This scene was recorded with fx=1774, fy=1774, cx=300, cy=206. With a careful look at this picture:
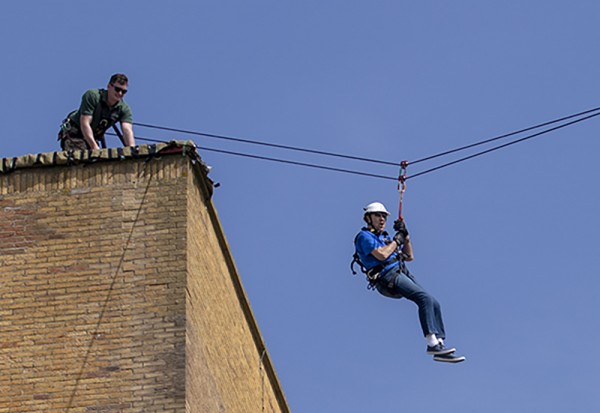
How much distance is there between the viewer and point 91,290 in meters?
19.2

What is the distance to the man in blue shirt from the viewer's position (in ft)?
69.7

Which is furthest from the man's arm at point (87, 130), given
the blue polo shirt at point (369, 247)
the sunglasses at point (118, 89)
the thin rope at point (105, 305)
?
the blue polo shirt at point (369, 247)

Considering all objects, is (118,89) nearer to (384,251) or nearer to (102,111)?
A: (102,111)

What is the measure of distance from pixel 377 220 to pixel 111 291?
12.9 feet

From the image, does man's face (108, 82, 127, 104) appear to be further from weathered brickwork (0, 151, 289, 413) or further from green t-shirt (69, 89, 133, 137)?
weathered brickwork (0, 151, 289, 413)

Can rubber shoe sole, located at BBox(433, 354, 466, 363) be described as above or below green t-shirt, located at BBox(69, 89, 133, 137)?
below

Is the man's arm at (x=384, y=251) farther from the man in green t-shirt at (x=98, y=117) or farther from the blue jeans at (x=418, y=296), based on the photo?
the man in green t-shirt at (x=98, y=117)

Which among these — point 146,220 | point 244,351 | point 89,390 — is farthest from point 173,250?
point 244,351

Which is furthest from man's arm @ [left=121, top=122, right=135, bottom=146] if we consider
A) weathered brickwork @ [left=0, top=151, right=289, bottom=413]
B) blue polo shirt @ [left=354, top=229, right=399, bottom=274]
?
blue polo shirt @ [left=354, top=229, right=399, bottom=274]

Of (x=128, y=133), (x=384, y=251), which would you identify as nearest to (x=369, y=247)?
(x=384, y=251)

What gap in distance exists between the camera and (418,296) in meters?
21.4

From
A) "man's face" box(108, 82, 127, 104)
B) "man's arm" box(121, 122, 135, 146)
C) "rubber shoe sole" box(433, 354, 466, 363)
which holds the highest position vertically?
"man's face" box(108, 82, 127, 104)

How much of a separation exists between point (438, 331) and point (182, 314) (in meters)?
3.87

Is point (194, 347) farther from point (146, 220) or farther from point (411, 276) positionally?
point (411, 276)
